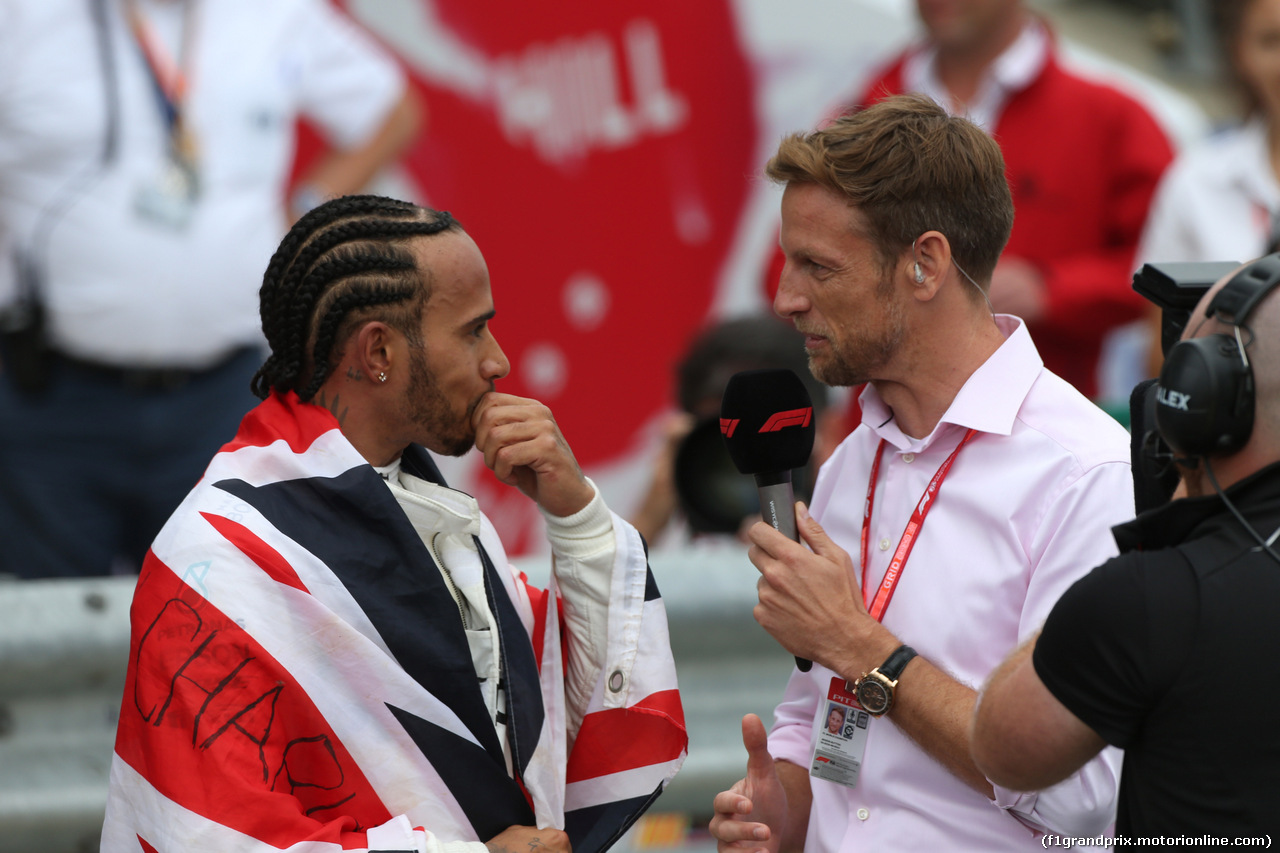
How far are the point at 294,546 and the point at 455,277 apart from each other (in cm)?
48

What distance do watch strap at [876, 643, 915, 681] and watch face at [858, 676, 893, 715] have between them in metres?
0.02

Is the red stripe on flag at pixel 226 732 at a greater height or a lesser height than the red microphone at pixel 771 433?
lesser

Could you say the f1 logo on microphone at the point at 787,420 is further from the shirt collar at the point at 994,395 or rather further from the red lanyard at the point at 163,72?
the red lanyard at the point at 163,72

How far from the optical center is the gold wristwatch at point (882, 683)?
2.16 metres

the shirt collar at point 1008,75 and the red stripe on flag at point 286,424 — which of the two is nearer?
the red stripe on flag at point 286,424

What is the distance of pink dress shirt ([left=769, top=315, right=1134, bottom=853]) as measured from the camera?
6.97 ft

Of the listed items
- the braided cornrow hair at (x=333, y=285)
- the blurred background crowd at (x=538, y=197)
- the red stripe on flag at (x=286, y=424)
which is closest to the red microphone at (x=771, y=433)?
the braided cornrow hair at (x=333, y=285)

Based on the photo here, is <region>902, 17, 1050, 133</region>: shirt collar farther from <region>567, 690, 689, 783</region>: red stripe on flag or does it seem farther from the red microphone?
<region>567, 690, 689, 783</region>: red stripe on flag

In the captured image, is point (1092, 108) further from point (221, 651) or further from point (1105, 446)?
point (221, 651)

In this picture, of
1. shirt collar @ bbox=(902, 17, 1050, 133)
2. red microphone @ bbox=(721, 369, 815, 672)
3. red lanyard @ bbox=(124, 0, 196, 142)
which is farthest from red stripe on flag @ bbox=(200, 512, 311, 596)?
shirt collar @ bbox=(902, 17, 1050, 133)

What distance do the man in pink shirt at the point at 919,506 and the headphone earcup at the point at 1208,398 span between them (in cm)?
43

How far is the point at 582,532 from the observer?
2.35 m

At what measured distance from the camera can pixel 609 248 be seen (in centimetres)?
513

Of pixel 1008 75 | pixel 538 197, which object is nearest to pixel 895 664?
pixel 1008 75
